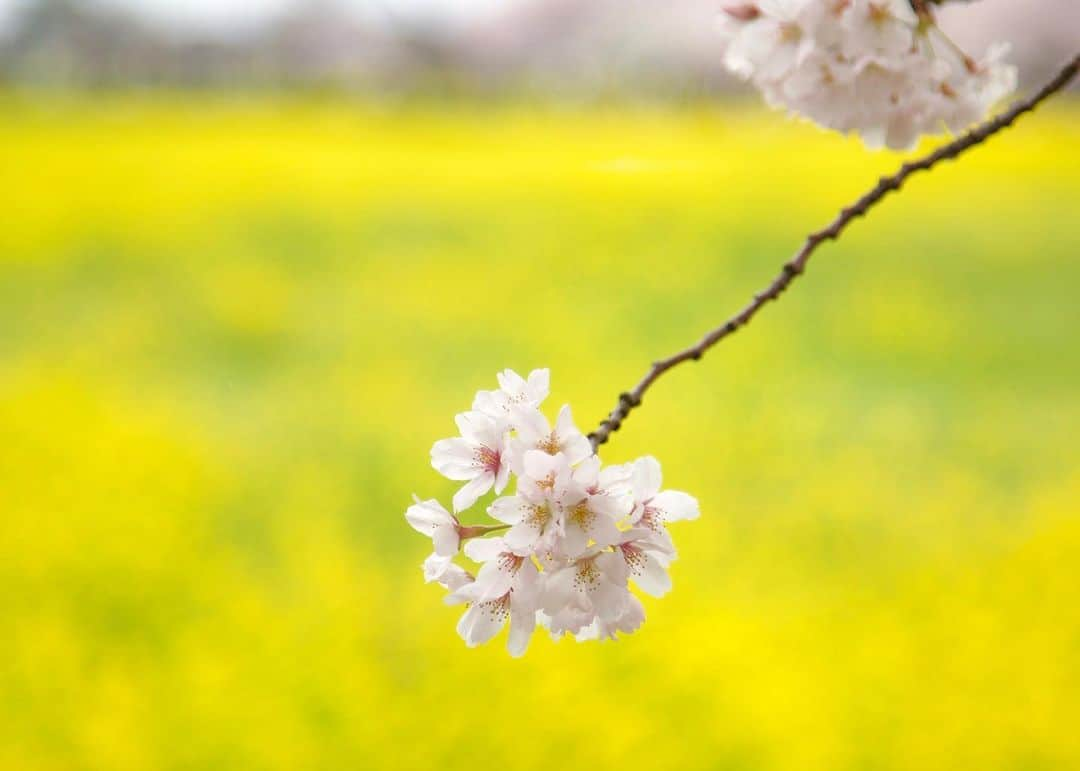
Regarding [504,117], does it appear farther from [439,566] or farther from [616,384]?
[439,566]

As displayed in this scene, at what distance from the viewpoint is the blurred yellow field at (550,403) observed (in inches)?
52.4

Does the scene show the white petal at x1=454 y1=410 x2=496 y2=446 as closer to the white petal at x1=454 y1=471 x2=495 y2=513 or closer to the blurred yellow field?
the white petal at x1=454 y1=471 x2=495 y2=513

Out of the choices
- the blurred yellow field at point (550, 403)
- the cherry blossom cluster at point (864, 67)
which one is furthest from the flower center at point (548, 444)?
the blurred yellow field at point (550, 403)

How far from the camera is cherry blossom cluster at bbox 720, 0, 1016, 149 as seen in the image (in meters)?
0.53

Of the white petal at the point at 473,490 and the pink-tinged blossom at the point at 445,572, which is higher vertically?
the white petal at the point at 473,490

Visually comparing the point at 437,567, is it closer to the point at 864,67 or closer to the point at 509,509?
the point at 509,509

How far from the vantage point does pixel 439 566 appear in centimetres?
44

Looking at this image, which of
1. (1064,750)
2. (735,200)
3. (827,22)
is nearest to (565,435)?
(827,22)

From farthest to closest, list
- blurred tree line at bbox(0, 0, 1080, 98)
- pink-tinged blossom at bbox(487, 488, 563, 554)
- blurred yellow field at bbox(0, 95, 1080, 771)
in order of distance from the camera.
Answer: blurred tree line at bbox(0, 0, 1080, 98), blurred yellow field at bbox(0, 95, 1080, 771), pink-tinged blossom at bbox(487, 488, 563, 554)

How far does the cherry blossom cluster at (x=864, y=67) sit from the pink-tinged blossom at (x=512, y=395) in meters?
0.24

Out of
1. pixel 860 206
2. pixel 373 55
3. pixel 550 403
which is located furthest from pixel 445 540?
pixel 373 55

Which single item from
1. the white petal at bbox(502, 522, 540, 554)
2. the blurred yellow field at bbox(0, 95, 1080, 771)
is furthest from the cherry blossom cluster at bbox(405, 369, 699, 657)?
the blurred yellow field at bbox(0, 95, 1080, 771)

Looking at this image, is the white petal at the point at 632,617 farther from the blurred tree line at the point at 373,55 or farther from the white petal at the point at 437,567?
the blurred tree line at the point at 373,55

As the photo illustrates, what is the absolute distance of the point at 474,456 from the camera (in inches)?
17.6
